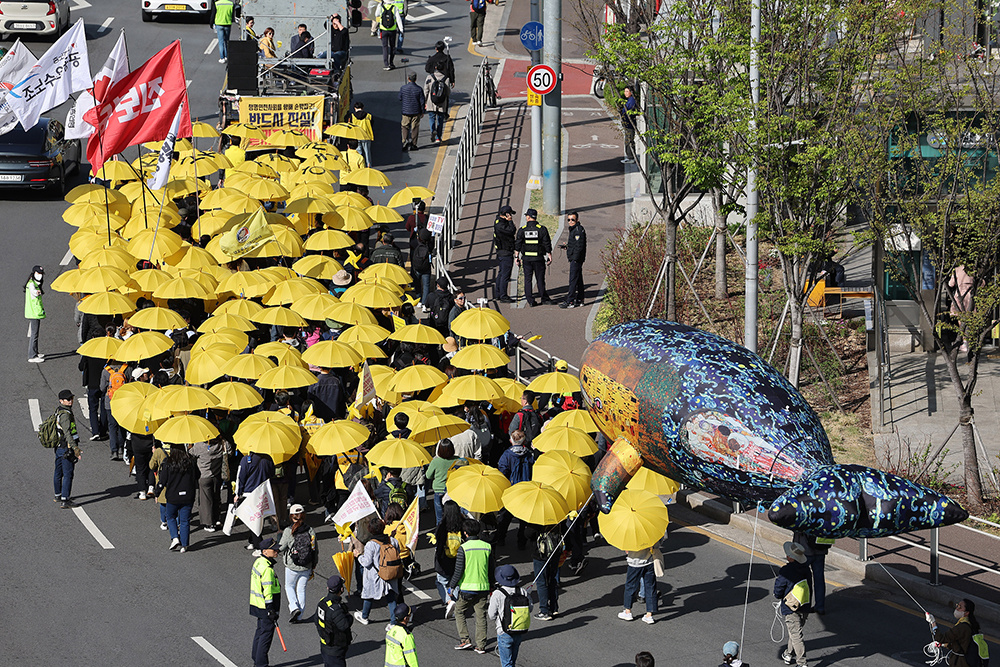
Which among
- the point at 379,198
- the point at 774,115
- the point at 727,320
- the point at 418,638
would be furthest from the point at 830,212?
the point at 379,198

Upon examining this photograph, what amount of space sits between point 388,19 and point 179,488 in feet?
84.0

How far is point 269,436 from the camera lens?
59.6 feet

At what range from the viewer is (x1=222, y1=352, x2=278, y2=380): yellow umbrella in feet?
65.3

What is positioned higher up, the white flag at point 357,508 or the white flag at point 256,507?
the white flag at point 357,508

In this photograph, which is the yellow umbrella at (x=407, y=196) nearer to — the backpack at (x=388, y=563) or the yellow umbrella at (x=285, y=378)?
the yellow umbrella at (x=285, y=378)

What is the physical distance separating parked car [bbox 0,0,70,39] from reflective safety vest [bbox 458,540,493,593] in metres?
31.4

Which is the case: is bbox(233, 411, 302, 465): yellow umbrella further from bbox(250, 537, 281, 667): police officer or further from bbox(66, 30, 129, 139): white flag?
bbox(66, 30, 129, 139): white flag

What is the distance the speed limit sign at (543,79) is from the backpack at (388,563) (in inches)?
676

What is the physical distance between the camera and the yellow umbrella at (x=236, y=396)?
62.7 ft

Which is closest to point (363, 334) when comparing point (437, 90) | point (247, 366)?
point (247, 366)

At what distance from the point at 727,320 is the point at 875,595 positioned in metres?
9.93

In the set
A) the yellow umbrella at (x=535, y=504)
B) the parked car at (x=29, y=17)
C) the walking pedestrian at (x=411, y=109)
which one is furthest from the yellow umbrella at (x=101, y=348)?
the parked car at (x=29, y=17)

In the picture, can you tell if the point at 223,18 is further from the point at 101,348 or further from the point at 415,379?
the point at 415,379

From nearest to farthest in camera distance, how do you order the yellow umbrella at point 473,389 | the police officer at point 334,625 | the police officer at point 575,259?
the police officer at point 334,625 → the yellow umbrella at point 473,389 → the police officer at point 575,259
